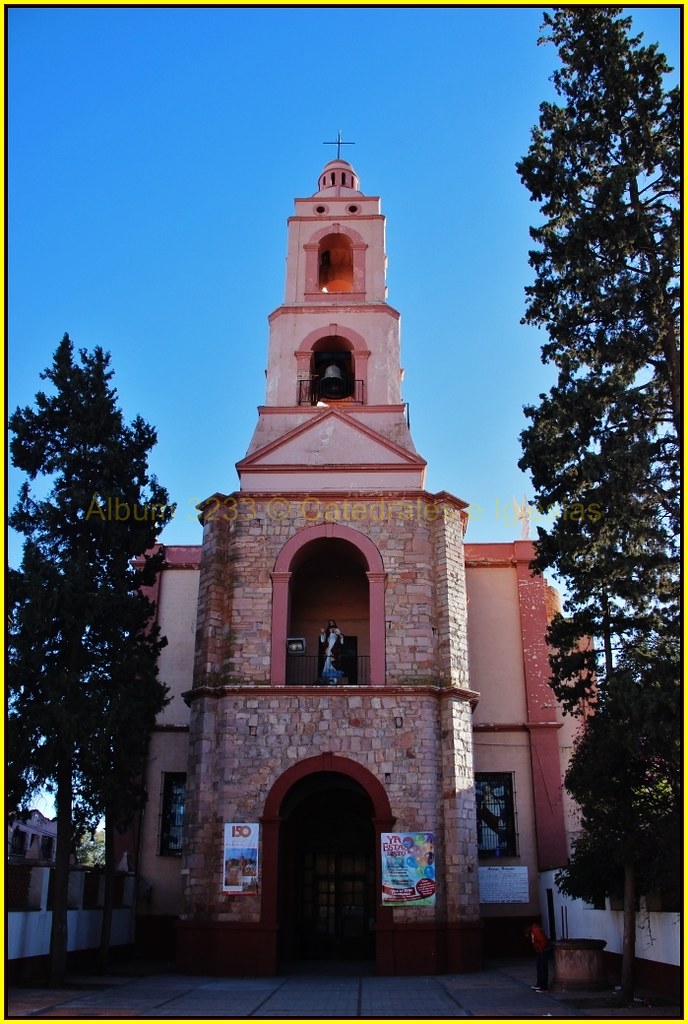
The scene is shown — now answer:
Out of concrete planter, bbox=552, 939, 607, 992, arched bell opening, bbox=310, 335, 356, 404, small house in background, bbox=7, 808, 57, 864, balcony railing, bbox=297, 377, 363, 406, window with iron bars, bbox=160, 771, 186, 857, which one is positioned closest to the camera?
concrete planter, bbox=552, 939, 607, 992

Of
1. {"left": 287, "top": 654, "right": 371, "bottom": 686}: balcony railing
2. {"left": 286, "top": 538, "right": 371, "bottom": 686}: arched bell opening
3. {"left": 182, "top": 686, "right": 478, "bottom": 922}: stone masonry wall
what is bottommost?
{"left": 182, "top": 686, "right": 478, "bottom": 922}: stone masonry wall

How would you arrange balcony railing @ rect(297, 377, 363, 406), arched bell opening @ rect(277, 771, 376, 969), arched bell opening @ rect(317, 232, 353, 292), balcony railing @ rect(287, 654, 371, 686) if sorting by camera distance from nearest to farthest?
1. balcony railing @ rect(287, 654, 371, 686)
2. arched bell opening @ rect(277, 771, 376, 969)
3. balcony railing @ rect(297, 377, 363, 406)
4. arched bell opening @ rect(317, 232, 353, 292)

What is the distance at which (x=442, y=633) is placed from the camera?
19.9 meters

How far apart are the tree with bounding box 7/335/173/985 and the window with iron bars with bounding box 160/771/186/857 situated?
4.98m

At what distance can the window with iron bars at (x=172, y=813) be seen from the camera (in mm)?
22375

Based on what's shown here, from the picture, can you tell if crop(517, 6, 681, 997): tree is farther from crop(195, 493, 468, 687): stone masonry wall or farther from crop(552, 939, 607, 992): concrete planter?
crop(195, 493, 468, 687): stone masonry wall

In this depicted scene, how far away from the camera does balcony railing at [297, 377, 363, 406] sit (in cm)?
2322

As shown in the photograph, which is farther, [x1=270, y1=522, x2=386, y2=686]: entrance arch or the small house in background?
[x1=270, y1=522, x2=386, y2=686]: entrance arch

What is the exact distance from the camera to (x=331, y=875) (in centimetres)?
2191

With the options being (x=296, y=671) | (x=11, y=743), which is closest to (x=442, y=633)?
(x=296, y=671)

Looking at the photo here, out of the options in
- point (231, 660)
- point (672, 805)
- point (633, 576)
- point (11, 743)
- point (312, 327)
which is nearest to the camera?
point (672, 805)

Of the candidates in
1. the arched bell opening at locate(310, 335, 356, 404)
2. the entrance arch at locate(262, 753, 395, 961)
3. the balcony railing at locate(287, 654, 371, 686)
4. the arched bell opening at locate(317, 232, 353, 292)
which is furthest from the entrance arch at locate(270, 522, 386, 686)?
the arched bell opening at locate(317, 232, 353, 292)

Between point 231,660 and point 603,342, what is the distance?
10094 millimetres

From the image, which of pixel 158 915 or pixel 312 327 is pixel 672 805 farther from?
pixel 312 327
